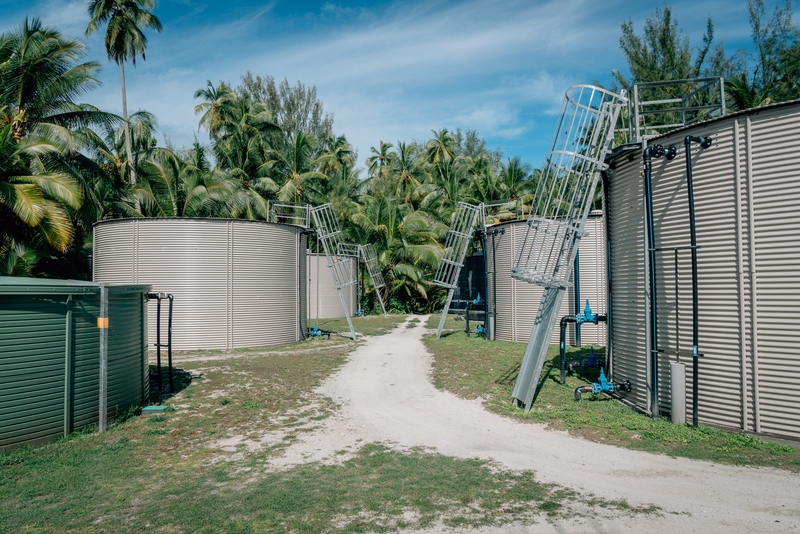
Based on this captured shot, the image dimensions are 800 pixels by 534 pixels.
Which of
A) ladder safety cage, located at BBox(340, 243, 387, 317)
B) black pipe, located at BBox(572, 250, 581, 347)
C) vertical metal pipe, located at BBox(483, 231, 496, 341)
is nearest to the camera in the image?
black pipe, located at BBox(572, 250, 581, 347)

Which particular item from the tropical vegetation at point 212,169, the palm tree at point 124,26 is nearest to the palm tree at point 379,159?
the tropical vegetation at point 212,169

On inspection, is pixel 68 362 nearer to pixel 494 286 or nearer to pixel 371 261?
pixel 494 286

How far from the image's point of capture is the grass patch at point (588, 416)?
7254mm

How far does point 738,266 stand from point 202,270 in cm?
1547

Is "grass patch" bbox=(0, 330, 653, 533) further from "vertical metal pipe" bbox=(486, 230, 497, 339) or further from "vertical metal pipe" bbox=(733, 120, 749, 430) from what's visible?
"vertical metal pipe" bbox=(486, 230, 497, 339)

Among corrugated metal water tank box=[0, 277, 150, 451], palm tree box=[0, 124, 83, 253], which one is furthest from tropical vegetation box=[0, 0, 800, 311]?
corrugated metal water tank box=[0, 277, 150, 451]

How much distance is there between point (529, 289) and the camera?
18844 millimetres

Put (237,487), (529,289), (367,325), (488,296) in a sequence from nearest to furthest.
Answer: (237,487), (529,289), (488,296), (367,325)

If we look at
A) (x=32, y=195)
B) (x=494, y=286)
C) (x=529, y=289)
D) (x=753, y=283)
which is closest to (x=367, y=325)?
(x=494, y=286)

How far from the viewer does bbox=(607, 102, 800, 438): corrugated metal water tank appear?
A: 24.7 ft

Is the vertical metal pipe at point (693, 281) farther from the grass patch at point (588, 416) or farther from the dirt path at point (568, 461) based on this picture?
the dirt path at point (568, 461)

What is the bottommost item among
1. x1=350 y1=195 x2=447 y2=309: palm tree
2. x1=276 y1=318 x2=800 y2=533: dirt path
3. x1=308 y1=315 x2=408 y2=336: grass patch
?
x1=308 y1=315 x2=408 y2=336: grass patch

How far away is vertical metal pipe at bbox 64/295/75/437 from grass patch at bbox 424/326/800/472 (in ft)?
24.0

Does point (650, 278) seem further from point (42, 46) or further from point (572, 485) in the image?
point (42, 46)
